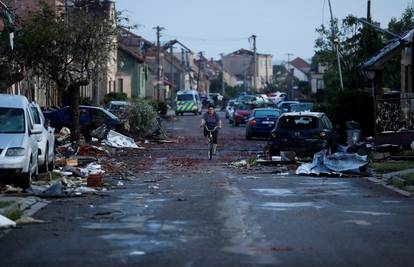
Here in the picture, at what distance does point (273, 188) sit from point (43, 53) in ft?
48.7

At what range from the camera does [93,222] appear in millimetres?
13211

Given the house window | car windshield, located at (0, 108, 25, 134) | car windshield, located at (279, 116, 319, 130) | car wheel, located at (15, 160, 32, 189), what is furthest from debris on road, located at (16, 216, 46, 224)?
the house window

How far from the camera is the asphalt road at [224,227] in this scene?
10078 millimetres

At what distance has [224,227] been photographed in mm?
12492

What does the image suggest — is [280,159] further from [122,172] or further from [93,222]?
[93,222]

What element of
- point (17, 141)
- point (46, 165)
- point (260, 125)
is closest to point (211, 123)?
point (46, 165)

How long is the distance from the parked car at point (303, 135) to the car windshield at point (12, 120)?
31.1 feet

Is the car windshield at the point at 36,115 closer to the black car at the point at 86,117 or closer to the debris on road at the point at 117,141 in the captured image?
the debris on road at the point at 117,141

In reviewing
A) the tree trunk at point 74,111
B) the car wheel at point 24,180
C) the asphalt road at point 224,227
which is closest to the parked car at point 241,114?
the tree trunk at point 74,111

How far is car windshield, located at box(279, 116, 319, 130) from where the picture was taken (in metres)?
26.6

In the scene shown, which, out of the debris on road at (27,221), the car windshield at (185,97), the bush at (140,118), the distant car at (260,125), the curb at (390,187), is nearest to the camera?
the debris on road at (27,221)

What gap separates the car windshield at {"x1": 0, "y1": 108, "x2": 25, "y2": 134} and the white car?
1.38m

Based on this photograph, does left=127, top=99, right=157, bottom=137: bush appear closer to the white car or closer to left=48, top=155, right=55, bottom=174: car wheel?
the white car

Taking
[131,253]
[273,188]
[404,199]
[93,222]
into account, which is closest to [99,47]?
[273,188]
